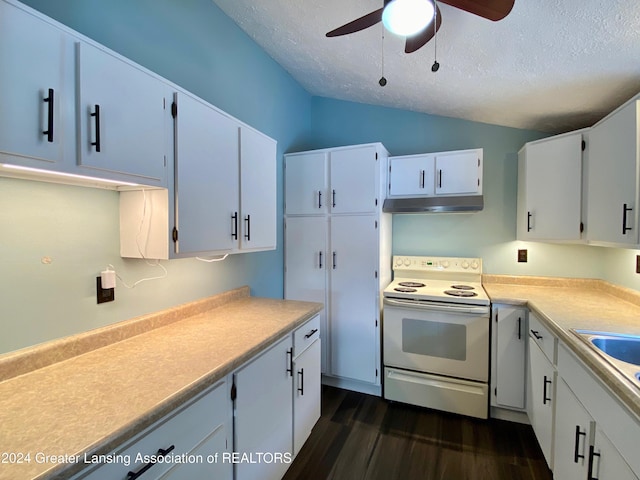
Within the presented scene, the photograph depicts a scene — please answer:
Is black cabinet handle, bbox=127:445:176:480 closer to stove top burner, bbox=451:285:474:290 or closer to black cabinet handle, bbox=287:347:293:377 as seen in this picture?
black cabinet handle, bbox=287:347:293:377

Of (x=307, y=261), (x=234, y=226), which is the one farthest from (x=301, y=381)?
(x=307, y=261)

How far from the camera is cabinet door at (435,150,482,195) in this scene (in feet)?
8.28

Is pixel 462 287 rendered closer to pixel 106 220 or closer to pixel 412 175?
pixel 412 175

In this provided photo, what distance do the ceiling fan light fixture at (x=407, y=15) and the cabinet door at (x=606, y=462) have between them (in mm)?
1783

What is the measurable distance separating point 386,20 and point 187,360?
1669mm

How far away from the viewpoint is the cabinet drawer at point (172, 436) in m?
0.80

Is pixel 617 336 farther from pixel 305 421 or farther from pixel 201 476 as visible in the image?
pixel 201 476

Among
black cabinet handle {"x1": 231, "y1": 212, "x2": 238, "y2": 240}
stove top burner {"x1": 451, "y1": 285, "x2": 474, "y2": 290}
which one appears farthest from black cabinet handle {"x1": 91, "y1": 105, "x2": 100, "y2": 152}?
stove top burner {"x1": 451, "y1": 285, "x2": 474, "y2": 290}

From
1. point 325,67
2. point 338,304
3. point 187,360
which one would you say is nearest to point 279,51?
point 325,67

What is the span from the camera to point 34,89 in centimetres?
85

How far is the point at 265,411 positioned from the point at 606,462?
4.55ft

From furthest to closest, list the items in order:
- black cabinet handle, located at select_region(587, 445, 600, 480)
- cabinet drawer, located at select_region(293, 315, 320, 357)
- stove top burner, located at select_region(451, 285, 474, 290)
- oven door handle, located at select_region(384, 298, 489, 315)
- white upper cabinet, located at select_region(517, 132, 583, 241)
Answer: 1. stove top burner, located at select_region(451, 285, 474, 290)
2. oven door handle, located at select_region(384, 298, 489, 315)
3. white upper cabinet, located at select_region(517, 132, 583, 241)
4. cabinet drawer, located at select_region(293, 315, 320, 357)
5. black cabinet handle, located at select_region(587, 445, 600, 480)

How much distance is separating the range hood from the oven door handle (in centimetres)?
79

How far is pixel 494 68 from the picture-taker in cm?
186
